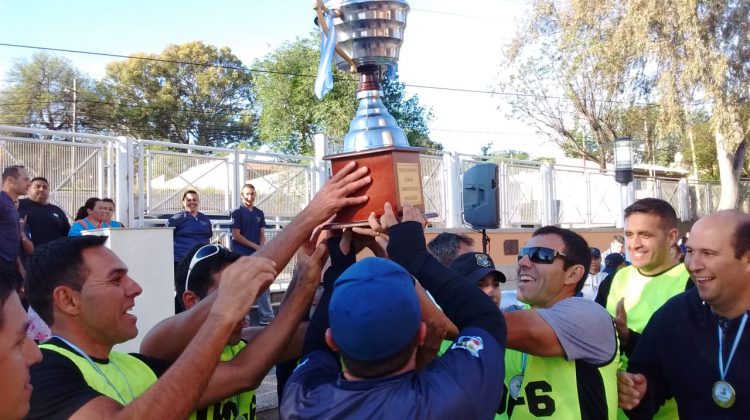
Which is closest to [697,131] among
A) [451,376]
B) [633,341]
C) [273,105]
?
[273,105]

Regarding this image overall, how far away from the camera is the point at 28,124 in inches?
1832

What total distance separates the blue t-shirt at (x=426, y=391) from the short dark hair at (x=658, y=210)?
2.66 m

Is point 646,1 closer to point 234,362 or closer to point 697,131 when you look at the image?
point 697,131

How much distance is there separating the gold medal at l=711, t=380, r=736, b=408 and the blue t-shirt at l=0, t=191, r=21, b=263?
252 inches

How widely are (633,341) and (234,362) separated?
2.08 meters

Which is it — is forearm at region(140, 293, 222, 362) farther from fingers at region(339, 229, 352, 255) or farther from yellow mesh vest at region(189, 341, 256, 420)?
fingers at region(339, 229, 352, 255)

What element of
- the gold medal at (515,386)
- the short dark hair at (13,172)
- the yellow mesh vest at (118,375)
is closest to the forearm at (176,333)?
the yellow mesh vest at (118,375)

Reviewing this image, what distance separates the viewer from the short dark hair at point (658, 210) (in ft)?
14.4

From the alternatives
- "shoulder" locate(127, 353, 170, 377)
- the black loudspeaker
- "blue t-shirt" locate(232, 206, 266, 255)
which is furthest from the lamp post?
"shoulder" locate(127, 353, 170, 377)

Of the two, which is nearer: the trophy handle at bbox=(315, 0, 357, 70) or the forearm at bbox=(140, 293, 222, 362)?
the forearm at bbox=(140, 293, 222, 362)

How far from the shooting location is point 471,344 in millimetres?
2078

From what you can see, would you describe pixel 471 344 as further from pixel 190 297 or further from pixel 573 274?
pixel 190 297

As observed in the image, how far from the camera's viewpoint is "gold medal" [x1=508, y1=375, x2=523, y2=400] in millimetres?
2948

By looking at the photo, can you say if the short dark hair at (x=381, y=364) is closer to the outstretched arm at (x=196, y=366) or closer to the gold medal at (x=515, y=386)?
the outstretched arm at (x=196, y=366)
